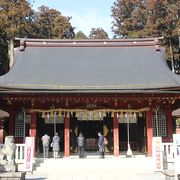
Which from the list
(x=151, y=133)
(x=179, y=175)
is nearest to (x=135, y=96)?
(x=151, y=133)

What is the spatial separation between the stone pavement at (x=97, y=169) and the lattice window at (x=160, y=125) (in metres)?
2.39

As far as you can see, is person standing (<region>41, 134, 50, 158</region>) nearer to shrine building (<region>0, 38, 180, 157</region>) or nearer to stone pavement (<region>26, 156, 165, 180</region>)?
shrine building (<region>0, 38, 180, 157</region>)

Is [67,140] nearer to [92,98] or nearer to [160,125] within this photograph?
[92,98]

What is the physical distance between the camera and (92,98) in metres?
19.3

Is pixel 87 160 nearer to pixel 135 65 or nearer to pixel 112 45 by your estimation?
pixel 135 65

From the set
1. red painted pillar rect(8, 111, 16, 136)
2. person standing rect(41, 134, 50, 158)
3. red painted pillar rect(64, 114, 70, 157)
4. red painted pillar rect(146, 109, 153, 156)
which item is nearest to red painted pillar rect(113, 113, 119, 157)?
red painted pillar rect(146, 109, 153, 156)

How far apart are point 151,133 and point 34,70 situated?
7.95 meters

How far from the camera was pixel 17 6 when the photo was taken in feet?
141

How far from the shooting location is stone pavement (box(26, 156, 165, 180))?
1525cm

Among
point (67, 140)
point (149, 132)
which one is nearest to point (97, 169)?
point (67, 140)

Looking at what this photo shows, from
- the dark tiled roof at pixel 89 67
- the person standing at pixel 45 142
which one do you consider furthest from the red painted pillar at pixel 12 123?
the person standing at pixel 45 142

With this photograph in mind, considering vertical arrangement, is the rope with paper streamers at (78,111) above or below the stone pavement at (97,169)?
above

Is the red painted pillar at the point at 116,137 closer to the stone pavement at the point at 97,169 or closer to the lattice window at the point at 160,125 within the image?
the stone pavement at the point at 97,169

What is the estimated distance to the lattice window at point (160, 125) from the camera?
66.0 feet
